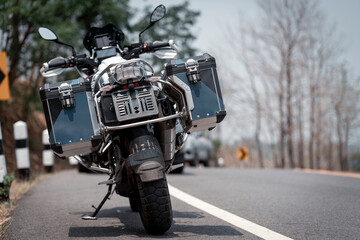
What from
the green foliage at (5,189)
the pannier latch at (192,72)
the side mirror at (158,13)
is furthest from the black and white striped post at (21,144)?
the pannier latch at (192,72)

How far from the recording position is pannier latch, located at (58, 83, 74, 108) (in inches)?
185

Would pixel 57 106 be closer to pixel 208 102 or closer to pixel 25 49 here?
pixel 208 102

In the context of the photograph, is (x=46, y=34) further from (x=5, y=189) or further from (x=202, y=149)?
(x=202, y=149)

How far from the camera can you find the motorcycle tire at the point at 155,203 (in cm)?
439

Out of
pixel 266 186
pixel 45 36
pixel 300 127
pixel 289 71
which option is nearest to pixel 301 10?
pixel 289 71

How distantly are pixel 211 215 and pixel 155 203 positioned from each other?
5.04 feet

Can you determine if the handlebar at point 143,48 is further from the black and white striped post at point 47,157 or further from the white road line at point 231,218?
the black and white striped post at point 47,157

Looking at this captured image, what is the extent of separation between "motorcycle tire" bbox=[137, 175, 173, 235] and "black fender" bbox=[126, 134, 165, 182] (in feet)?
0.22

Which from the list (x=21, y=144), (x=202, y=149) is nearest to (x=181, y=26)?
(x=202, y=149)

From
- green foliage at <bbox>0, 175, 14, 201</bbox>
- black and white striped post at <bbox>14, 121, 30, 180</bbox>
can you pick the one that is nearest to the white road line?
green foliage at <bbox>0, 175, 14, 201</bbox>

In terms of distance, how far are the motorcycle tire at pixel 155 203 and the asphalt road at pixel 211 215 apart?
167 mm

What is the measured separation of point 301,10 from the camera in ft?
133

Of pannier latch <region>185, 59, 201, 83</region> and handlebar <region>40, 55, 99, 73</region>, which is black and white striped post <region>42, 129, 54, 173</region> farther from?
pannier latch <region>185, 59, 201, 83</region>

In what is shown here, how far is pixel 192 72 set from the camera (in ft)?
15.9
